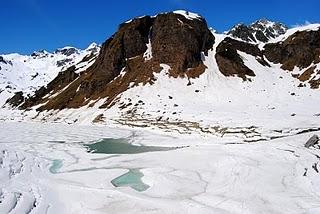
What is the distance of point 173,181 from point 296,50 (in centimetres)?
9064

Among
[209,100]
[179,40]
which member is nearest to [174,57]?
[179,40]

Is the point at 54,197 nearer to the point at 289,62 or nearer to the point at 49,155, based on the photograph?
the point at 49,155

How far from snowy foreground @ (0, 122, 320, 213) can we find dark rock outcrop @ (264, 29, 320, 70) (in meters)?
72.6

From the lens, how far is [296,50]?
103 metres

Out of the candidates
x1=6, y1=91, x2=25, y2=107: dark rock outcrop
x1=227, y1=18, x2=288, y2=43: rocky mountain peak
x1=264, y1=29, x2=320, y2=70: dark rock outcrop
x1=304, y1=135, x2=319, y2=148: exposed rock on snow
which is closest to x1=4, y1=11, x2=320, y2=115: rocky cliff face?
x1=264, y1=29, x2=320, y2=70: dark rock outcrop

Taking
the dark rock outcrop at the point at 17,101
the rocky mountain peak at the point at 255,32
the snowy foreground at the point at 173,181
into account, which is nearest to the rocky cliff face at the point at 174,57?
the rocky mountain peak at the point at 255,32

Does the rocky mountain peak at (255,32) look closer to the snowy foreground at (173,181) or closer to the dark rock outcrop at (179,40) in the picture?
the dark rock outcrop at (179,40)

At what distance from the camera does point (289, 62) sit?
102812 mm

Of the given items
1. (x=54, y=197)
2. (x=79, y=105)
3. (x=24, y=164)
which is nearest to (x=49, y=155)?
(x=24, y=164)

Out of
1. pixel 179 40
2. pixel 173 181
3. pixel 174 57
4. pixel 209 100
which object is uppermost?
pixel 179 40

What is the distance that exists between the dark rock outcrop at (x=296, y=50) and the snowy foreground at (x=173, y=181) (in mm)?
72554

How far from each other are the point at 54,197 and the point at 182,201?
5602 mm

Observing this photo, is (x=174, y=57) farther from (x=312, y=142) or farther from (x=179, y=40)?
(x=312, y=142)

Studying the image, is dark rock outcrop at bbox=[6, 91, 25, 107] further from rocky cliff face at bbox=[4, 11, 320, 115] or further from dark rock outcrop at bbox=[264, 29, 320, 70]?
dark rock outcrop at bbox=[264, 29, 320, 70]
